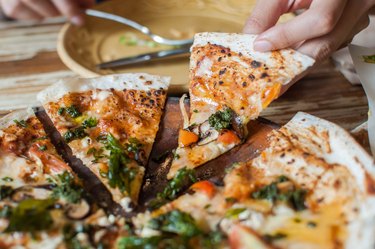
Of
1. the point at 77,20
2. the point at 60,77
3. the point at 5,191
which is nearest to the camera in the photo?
the point at 5,191

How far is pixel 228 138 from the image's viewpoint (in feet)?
11.9

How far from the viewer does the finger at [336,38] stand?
3717 millimetres

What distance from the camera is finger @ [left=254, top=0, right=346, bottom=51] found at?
11.6 feet

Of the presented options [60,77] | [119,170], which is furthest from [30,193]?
[60,77]

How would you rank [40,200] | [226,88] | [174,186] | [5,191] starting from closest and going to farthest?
[40,200] < [5,191] < [174,186] < [226,88]

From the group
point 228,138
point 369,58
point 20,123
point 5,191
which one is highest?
point 369,58

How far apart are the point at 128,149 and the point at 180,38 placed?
8.53 feet

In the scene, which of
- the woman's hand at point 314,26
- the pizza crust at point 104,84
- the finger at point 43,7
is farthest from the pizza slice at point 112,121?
the finger at point 43,7

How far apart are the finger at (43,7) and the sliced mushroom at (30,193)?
3092mm

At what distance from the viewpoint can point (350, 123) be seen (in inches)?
176

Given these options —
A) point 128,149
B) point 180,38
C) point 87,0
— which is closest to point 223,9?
point 180,38

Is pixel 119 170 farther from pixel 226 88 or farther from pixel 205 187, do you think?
pixel 226 88

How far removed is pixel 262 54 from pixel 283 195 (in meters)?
1.23

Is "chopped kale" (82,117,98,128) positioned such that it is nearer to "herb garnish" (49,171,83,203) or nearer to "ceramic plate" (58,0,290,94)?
"herb garnish" (49,171,83,203)
